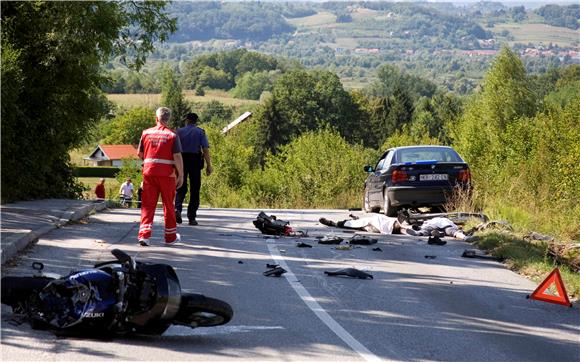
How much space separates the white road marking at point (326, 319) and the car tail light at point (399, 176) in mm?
8454

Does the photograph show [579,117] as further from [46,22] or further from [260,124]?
[260,124]

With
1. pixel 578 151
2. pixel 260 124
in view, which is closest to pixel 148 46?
pixel 578 151

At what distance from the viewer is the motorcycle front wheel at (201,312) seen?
308 inches

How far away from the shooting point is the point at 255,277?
11.4m

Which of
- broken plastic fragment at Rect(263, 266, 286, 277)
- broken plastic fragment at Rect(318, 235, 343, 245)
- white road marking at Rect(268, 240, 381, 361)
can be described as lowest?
broken plastic fragment at Rect(318, 235, 343, 245)

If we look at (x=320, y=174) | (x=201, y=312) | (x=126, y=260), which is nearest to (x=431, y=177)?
(x=201, y=312)

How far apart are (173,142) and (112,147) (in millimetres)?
152601

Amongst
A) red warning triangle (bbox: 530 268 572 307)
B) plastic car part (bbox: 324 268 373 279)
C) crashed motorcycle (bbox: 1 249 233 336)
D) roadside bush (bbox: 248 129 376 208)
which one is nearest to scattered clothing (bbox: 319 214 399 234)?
plastic car part (bbox: 324 268 373 279)

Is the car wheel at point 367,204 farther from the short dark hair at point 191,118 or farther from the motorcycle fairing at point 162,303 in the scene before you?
the motorcycle fairing at point 162,303

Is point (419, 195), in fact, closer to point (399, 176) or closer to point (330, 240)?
point (399, 176)

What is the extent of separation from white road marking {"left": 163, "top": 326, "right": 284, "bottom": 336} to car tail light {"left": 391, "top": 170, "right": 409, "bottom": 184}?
12639 millimetres

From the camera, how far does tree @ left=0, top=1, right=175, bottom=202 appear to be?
804 inches

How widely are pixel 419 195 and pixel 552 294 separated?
32.4 ft

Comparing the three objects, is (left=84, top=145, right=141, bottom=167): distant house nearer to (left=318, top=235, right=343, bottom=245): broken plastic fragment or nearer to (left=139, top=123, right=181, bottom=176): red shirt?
(left=318, top=235, right=343, bottom=245): broken plastic fragment
